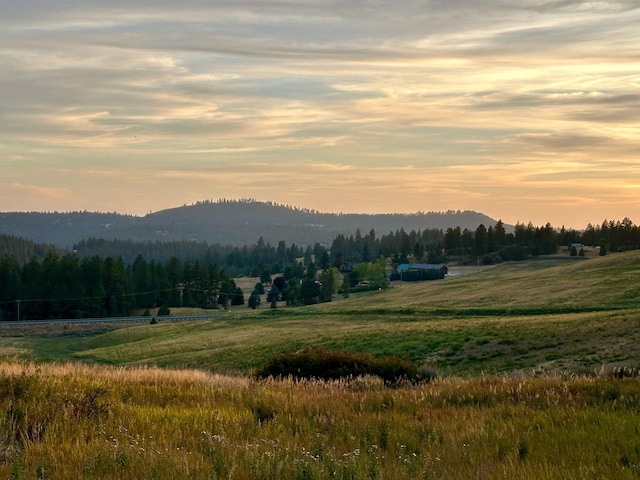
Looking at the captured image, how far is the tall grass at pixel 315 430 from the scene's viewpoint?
770 cm

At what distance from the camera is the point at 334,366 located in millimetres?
21969

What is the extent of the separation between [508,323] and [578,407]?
31670mm

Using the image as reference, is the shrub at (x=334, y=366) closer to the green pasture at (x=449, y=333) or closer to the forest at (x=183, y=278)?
the green pasture at (x=449, y=333)

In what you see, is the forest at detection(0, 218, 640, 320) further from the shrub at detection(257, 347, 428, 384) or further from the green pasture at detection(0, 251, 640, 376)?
the shrub at detection(257, 347, 428, 384)

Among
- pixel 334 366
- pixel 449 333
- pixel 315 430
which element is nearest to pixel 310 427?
pixel 315 430

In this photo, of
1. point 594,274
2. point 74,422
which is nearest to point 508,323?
point 74,422

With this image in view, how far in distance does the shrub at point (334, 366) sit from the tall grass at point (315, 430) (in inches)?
243

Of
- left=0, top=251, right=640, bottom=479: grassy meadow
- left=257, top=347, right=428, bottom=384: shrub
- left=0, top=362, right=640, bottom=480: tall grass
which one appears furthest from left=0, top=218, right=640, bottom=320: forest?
left=0, top=362, right=640, bottom=480: tall grass

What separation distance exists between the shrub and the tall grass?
6184mm

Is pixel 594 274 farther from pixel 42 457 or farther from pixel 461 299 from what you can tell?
pixel 42 457

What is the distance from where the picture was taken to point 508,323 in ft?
136

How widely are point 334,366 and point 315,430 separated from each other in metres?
12.2

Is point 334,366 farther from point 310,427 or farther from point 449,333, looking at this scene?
point 449,333

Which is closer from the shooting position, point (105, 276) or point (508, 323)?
point (508, 323)
